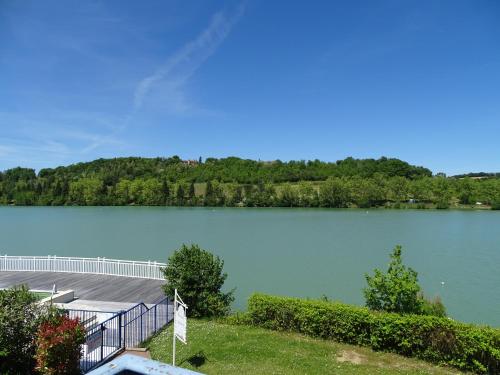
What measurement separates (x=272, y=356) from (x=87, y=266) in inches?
578

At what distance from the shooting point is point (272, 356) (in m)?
9.02

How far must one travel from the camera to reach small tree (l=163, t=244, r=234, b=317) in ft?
42.0

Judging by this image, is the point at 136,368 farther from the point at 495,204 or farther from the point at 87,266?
the point at 495,204

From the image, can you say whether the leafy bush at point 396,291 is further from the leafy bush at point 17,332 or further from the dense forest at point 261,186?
the dense forest at point 261,186

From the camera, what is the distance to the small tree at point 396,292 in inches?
397

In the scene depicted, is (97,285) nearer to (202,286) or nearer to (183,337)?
(202,286)

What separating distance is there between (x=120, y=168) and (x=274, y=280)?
142592 mm

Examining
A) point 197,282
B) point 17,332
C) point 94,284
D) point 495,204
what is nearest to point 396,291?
point 197,282

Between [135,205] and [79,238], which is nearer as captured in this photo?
[79,238]

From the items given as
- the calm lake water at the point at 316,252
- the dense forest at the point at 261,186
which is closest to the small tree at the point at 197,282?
the calm lake water at the point at 316,252

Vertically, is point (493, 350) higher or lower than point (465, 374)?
higher

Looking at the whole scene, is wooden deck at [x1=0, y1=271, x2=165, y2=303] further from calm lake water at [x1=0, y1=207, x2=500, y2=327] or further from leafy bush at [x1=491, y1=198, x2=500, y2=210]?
leafy bush at [x1=491, y1=198, x2=500, y2=210]

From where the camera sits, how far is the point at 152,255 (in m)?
33.3

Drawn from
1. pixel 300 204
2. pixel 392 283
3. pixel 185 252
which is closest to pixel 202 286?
pixel 185 252
